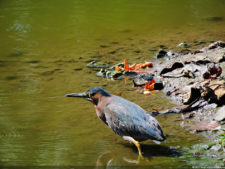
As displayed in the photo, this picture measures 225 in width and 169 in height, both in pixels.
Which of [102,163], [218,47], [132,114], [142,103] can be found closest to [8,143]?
[102,163]

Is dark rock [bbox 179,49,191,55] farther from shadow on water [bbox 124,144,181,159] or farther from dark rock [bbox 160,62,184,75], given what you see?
shadow on water [bbox 124,144,181,159]

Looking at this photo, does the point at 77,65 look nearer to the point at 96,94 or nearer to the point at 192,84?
the point at 192,84

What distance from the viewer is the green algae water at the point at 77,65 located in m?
4.46

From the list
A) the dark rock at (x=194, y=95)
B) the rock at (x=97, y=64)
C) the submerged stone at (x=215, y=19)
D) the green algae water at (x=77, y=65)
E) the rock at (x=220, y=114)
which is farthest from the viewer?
the submerged stone at (x=215, y=19)

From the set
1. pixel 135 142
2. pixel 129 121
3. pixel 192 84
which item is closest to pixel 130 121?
pixel 129 121

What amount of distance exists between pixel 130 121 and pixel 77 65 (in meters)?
3.50

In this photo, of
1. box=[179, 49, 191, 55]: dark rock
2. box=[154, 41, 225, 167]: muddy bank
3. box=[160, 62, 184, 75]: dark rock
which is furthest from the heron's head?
box=[179, 49, 191, 55]: dark rock

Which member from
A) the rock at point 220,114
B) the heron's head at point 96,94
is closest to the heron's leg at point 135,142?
the heron's head at point 96,94

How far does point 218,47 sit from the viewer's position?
761 centimetres

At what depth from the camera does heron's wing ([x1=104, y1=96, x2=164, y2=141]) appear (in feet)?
14.3

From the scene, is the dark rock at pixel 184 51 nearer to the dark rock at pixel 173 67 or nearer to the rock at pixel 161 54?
the rock at pixel 161 54

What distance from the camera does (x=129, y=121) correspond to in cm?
451

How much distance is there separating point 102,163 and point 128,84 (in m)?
2.79

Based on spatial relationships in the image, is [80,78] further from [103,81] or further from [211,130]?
[211,130]
